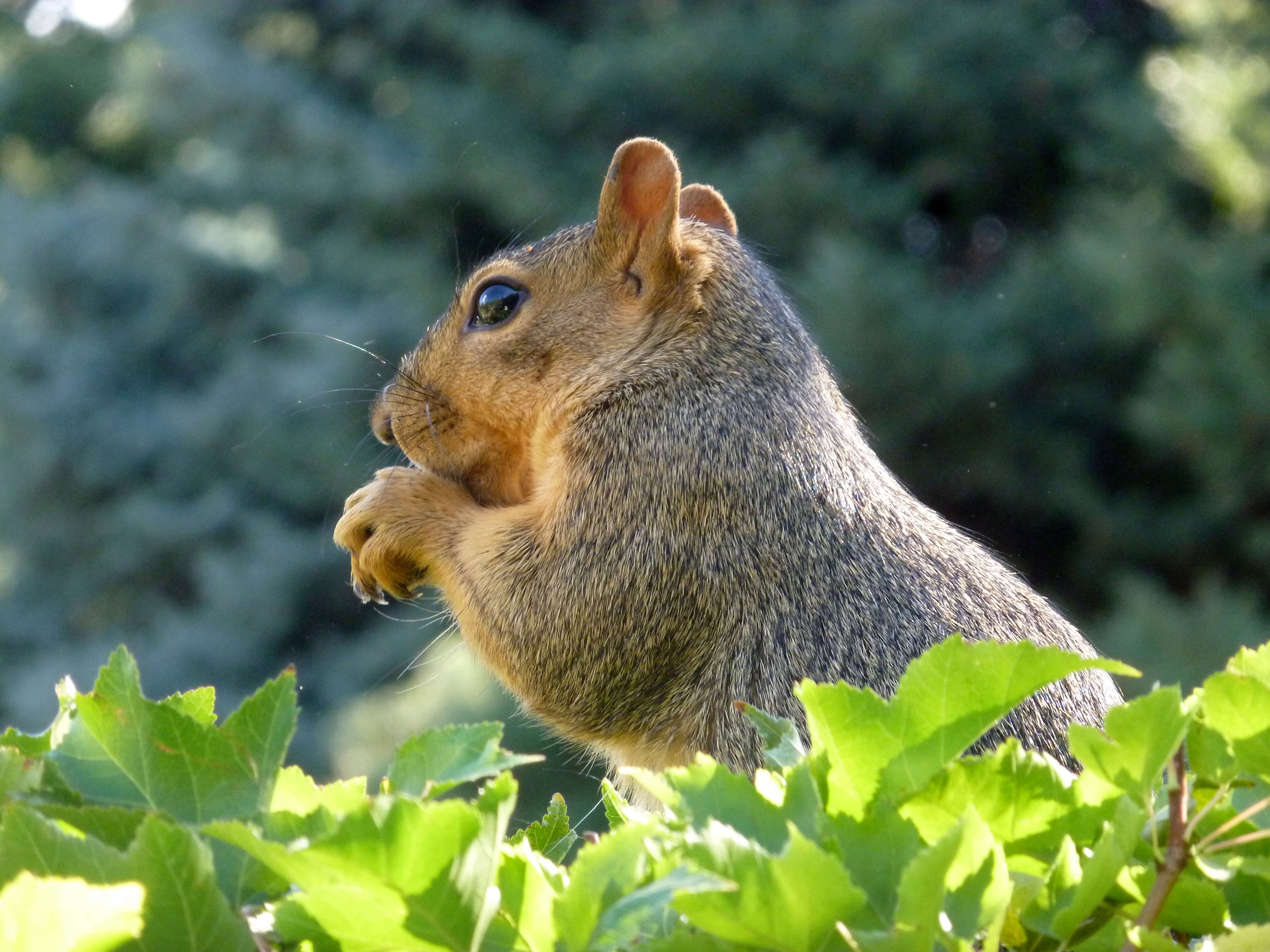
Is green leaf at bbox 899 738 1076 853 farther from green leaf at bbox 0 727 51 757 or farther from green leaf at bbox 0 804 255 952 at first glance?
green leaf at bbox 0 727 51 757

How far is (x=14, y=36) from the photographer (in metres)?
12.7

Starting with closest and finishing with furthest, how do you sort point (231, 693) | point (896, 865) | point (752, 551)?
point (896, 865) < point (752, 551) < point (231, 693)

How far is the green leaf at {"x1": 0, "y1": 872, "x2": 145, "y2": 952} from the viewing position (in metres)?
0.65

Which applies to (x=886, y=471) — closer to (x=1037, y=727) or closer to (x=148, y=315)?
(x=1037, y=727)

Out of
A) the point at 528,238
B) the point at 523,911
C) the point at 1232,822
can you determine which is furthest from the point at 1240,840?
the point at 528,238

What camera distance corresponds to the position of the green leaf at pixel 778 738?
0.90 m

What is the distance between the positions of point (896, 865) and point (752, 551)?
1041 mm

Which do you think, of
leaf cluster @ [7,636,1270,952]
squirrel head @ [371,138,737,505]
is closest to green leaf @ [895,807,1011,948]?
leaf cluster @ [7,636,1270,952]

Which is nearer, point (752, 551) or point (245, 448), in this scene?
point (752, 551)

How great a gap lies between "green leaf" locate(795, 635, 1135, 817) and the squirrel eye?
1.50 metres

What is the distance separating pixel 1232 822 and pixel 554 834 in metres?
0.54

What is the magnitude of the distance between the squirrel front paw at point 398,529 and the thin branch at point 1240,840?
1.40 metres

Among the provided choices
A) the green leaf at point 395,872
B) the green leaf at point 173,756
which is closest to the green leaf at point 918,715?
the green leaf at point 395,872

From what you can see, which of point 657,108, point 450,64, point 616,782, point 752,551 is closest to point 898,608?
point 752,551
